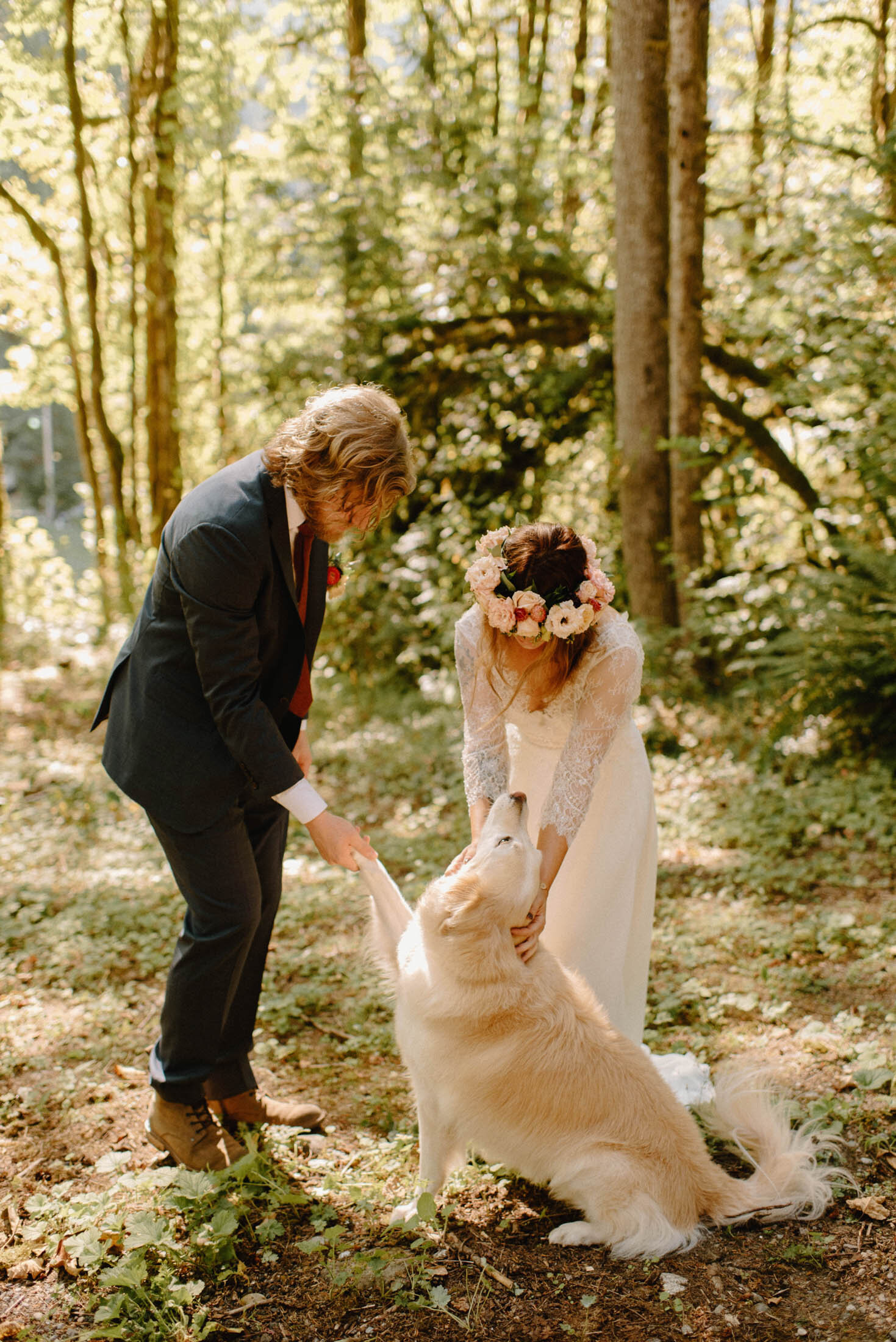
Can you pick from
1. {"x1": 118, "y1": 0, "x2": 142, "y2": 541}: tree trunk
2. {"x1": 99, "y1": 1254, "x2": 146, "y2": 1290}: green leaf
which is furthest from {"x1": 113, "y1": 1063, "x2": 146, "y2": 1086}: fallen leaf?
{"x1": 118, "y1": 0, "x2": 142, "y2": 541}: tree trunk

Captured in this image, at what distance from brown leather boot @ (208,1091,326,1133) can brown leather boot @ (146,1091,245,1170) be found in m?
0.15

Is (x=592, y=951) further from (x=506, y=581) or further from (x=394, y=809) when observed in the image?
(x=394, y=809)

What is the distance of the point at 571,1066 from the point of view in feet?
8.50

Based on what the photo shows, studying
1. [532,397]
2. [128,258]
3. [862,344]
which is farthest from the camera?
[128,258]

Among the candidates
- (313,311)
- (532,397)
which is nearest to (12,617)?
(313,311)

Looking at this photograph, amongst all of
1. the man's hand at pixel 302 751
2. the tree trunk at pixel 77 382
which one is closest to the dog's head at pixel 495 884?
the man's hand at pixel 302 751

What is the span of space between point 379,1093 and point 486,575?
200 centimetres

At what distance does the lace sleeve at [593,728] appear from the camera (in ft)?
9.87

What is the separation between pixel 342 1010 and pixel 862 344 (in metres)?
5.38

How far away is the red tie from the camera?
2816 mm

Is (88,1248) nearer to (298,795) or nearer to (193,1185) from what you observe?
(193,1185)

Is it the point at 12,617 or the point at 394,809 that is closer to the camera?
the point at 394,809

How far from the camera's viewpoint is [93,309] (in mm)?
11883

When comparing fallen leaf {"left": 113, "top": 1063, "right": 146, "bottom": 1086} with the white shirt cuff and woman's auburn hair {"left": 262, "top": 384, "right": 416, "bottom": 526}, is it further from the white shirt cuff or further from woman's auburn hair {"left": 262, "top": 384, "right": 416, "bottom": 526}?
woman's auburn hair {"left": 262, "top": 384, "right": 416, "bottom": 526}
